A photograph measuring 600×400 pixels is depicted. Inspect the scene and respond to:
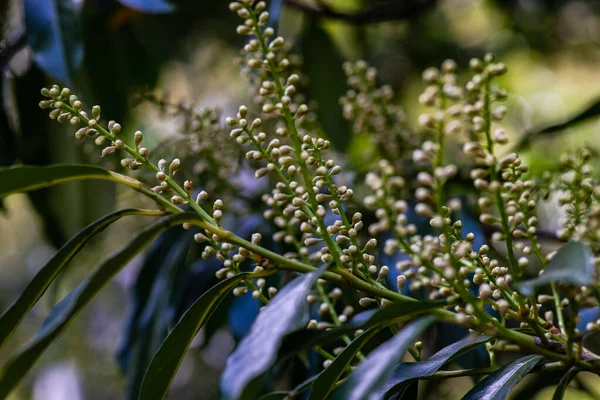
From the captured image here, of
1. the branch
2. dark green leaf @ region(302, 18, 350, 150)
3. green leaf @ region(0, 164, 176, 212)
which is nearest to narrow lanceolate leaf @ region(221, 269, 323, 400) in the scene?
green leaf @ region(0, 164, 176, 212)

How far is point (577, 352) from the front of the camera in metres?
0.52

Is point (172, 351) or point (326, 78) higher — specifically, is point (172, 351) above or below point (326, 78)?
below

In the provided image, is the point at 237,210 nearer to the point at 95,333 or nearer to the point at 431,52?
the point at 431,52

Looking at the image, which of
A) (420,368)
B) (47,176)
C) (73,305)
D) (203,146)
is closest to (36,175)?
(47,176)

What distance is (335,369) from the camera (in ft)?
1.88

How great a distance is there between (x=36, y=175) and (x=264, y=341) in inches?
9.2

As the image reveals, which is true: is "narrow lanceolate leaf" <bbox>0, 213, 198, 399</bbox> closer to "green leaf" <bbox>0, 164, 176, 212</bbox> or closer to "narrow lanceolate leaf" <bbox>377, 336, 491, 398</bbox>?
"green leaf" <bbox>0, 164, 176, 212</bbox>

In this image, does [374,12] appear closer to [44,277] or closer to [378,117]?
[378,117]

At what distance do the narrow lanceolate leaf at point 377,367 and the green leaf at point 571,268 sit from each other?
0.08 metres

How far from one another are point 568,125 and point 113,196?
2.84 ft

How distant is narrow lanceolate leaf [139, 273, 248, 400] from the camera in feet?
1.93

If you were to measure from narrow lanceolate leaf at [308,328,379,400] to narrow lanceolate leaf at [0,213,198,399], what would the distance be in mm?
174

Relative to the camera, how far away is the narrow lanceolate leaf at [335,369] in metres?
0.57

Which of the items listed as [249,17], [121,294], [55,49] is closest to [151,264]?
[55,49]
